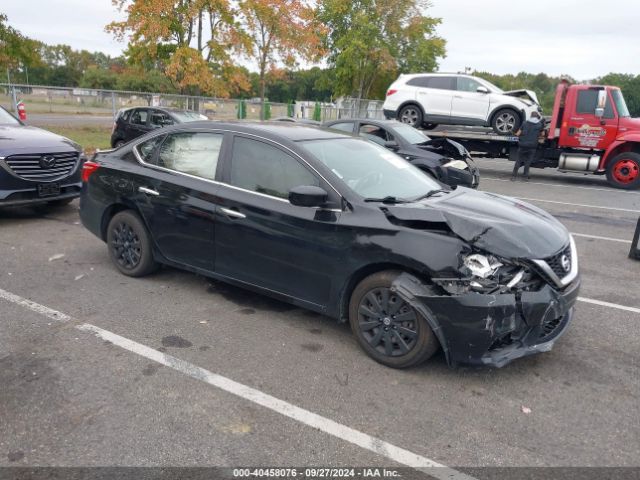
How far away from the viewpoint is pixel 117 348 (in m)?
3.72

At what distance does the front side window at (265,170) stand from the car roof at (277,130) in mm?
111

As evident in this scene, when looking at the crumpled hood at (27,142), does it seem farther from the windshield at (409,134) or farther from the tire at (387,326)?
the windshield at (409,134)

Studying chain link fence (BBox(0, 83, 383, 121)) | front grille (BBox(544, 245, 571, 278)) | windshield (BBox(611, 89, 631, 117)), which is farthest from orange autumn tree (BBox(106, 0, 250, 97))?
front grille (BBox(544, 245, 571, 278))

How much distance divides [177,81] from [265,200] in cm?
1925

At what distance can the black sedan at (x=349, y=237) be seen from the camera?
129 inches

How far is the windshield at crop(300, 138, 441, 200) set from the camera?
Result: 4.06 meters

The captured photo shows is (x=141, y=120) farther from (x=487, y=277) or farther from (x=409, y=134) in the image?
(x=487, y=277)

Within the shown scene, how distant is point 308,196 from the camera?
3.64m

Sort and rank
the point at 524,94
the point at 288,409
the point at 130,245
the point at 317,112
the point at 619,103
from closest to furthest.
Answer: the point at 288,409
the point at 130,245
the point at 619,103
the point at 524,94
the point at 317,112

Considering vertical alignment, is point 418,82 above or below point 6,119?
above

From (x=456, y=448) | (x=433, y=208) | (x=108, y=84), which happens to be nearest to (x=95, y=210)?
(x=433, y=208)

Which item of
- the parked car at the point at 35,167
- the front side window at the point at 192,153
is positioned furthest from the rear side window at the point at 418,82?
the front side window at the point at 192,153

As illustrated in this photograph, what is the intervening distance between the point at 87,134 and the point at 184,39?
5.33 m

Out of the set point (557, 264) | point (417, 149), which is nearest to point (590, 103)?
point (417, 149)
